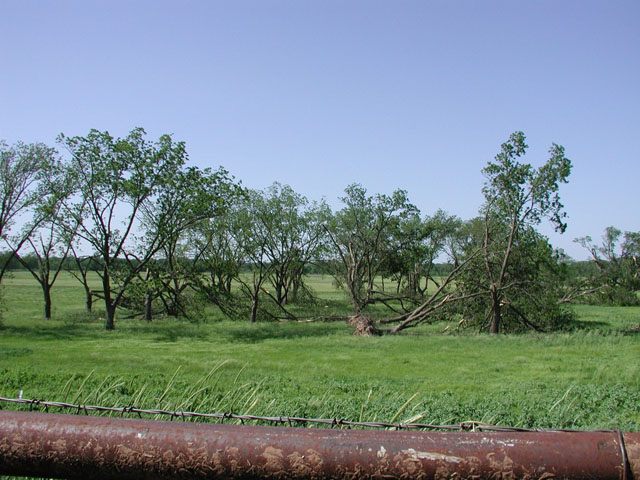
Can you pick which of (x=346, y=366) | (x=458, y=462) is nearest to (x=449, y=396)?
(x=346, y=366)

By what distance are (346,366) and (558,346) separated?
22.3ft

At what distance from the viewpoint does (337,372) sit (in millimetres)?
11000

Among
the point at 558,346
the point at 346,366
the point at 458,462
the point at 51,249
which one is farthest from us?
the point at 51,249

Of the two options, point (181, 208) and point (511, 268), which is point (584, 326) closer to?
point (511, 268)

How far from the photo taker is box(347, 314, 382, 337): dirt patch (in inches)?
705

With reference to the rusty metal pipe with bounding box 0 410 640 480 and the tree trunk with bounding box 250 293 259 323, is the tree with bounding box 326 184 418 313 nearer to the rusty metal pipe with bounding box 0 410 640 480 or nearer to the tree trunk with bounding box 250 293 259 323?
the tree trunk with bounding box 250 293 259 323

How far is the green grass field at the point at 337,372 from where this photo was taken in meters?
6.41

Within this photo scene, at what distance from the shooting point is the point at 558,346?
14.8 m

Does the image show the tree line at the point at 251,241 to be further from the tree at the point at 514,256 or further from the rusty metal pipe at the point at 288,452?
the rusty metal pipe at the point at 288,452

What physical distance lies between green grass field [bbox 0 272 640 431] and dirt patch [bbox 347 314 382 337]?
55 cm

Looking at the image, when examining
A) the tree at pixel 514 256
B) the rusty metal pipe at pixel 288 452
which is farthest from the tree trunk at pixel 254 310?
the rusty metal pipe at pixel 288 452

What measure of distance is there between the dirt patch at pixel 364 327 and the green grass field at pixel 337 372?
0.55m

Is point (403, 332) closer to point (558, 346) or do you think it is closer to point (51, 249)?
point (558, 346)

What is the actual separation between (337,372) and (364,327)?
7.24 metres
